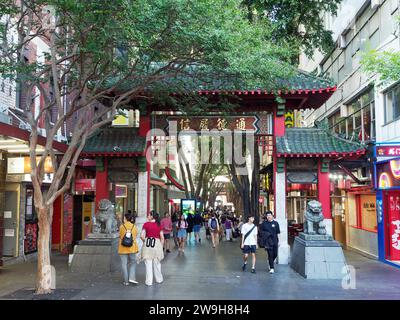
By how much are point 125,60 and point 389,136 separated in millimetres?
9480

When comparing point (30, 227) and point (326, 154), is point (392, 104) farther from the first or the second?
point (30, 227)

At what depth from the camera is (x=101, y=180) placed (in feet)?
51.0

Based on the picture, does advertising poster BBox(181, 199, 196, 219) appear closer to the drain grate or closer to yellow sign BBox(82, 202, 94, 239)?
yellow sign BBox(82, 202, 94, 239)

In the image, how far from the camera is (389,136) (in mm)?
15234

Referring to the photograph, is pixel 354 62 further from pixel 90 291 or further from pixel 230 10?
pixel 90 291

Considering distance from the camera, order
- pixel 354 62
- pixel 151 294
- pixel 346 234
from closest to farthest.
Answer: pixel 151 294, pixel 354 62, pixel 346 234

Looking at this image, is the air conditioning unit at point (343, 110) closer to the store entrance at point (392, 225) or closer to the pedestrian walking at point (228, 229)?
the store entrance at point (392, 225)

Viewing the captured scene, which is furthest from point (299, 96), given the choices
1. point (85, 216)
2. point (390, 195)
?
point (85, 216)

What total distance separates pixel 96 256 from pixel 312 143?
810 centimetres

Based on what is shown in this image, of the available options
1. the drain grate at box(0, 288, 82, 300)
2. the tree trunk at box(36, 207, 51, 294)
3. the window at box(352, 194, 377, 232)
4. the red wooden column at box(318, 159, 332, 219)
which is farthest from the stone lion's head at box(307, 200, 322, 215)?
the tree trunk at box(36, 207, 51, 294)

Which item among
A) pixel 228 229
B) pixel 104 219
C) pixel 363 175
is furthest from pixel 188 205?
pixel 104 219

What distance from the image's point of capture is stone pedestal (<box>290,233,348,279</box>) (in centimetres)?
1178

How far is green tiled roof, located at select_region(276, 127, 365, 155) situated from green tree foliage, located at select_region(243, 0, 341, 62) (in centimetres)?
413

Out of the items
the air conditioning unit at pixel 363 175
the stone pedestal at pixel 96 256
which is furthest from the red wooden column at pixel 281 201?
the stone pedestal at pixel 96 256
